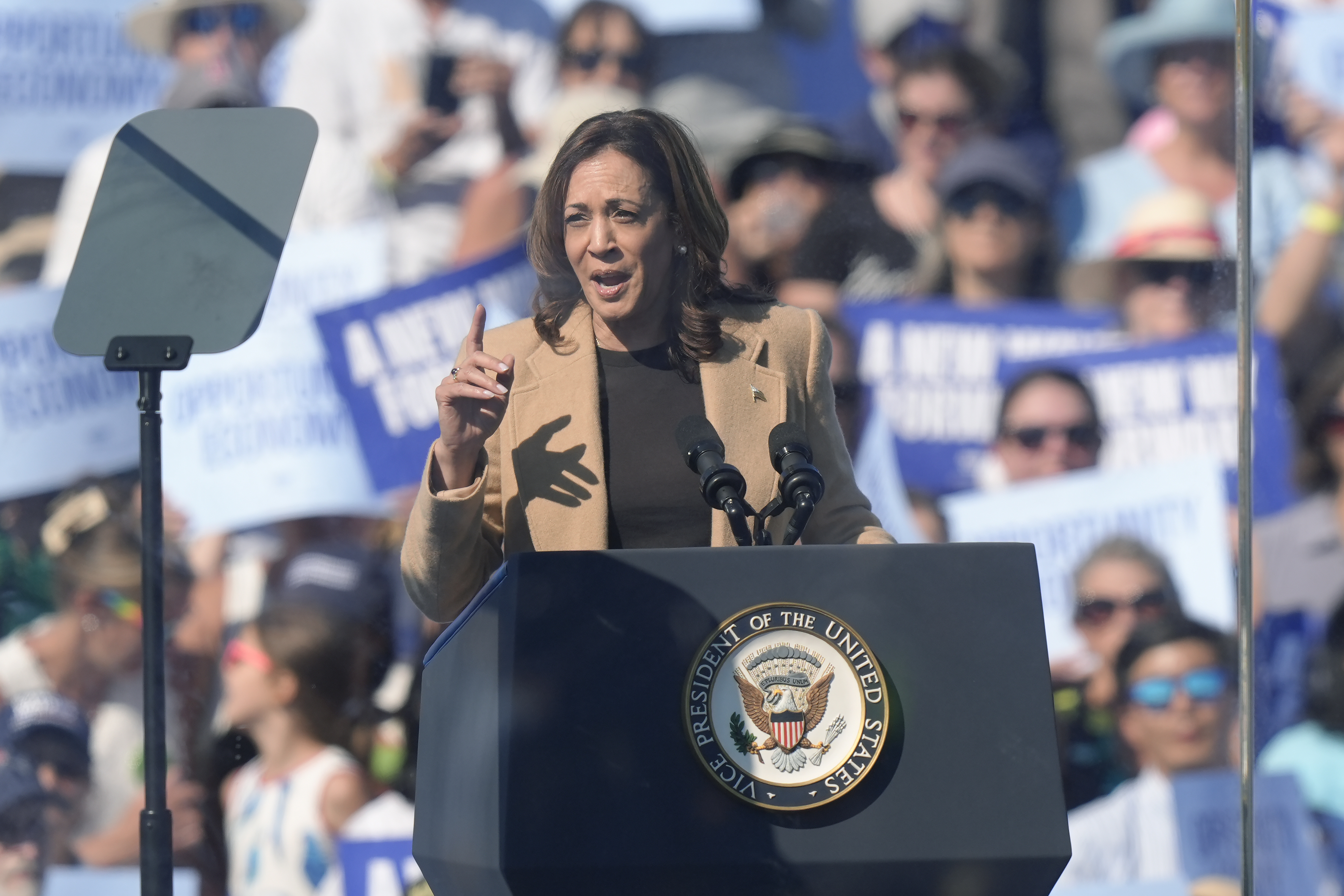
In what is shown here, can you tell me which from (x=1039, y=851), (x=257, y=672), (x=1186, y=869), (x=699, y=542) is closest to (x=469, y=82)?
(x=257, y=672)

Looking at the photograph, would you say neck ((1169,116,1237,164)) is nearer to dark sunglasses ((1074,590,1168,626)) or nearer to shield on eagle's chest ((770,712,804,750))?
dark sunglasses ((1074,590,1168,626))

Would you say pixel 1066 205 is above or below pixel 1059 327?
above

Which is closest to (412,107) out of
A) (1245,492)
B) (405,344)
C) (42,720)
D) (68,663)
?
(405,344)

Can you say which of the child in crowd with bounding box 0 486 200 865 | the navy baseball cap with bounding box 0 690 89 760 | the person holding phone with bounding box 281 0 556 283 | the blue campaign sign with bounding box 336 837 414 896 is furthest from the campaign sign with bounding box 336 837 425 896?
the person holding phone with bounding box 281 0 556 283

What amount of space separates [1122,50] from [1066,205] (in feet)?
1.42

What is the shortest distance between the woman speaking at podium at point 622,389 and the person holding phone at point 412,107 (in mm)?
1955

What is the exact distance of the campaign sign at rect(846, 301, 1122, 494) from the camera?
3975 mm

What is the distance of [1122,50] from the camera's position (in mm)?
4070

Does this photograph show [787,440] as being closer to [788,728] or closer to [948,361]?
[788,728]

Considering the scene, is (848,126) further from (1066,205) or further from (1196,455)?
(1196,455)

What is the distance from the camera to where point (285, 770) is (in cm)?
380

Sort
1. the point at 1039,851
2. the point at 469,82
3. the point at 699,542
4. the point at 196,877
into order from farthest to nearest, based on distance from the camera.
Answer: the point at 469,82 < the point at 196,877 < the point at 699,542 < the point at 1039,851

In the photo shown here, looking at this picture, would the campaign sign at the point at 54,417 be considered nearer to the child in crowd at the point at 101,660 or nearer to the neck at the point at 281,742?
the child in crowd at the point at 101,660

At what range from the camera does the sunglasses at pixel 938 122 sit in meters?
4.08
